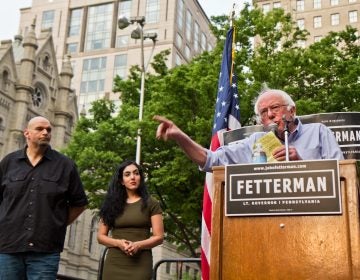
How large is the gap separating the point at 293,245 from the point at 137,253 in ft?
10.1

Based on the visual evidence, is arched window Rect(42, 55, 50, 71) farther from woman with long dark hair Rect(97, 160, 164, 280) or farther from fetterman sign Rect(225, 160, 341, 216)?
fetterman sign Rect(225, 160, 341, 216)

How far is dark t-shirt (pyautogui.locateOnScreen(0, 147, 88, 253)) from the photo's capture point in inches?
184

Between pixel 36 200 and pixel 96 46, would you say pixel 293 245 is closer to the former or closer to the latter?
pixel 36 200

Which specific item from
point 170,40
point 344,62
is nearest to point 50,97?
point 170,40

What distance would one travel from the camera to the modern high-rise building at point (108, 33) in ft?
213

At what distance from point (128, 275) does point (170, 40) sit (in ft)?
196

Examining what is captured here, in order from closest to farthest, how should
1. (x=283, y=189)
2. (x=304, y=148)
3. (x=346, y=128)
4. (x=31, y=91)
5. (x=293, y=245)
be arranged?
(x=293, y=245) < (x=283, y=189) < (x=304, y=148) < (x=346, y=128) < (x=31, y=91)

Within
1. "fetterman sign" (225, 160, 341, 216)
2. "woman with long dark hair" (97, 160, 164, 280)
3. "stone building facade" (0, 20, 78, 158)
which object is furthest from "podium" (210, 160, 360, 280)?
"stone building facade" (0, 20, 78, 158)

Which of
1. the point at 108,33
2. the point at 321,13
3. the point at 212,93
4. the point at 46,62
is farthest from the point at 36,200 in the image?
the point at 321,13

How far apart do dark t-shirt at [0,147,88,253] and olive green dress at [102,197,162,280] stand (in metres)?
0.61

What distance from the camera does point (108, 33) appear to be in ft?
231

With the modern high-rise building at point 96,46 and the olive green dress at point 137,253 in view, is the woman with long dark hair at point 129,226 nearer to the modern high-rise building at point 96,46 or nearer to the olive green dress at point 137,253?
the olive green dress at point 137,253

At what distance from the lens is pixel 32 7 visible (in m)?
74.1

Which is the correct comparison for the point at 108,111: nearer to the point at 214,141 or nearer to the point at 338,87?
the point at 338,87
